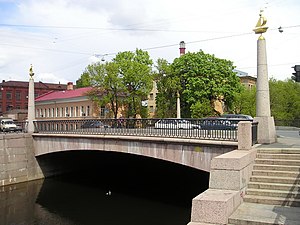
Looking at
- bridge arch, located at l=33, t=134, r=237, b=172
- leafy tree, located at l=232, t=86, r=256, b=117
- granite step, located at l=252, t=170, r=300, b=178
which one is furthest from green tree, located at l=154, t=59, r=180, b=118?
granite step, located at l=252, t=170, r=300, b=178

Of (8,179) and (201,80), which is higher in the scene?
(201,80)

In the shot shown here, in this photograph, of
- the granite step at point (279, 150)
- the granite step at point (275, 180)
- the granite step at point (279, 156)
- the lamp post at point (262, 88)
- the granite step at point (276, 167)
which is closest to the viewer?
the granite step at point (275, 180)

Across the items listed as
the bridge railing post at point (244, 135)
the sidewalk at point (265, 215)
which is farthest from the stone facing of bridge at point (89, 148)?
the sidewalk at point (265, 215)

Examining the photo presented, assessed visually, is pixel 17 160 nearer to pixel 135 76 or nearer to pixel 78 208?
pixel 78 208

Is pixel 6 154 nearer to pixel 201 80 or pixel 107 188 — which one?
pixel 107 188

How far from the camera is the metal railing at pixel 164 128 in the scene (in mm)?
13094

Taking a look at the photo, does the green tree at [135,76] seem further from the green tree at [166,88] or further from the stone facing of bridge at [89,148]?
the stone facing of bridge at [89,148]

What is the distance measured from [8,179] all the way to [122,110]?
2421 cm

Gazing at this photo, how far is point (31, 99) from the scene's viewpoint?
80.2 feet

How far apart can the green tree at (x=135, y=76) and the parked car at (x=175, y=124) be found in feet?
84.4

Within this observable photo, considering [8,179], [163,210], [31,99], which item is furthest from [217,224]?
[31,99]

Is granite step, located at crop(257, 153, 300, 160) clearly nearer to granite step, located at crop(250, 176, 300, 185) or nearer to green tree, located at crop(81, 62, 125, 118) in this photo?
granite step, located at crop(250, 176, 300, 185)

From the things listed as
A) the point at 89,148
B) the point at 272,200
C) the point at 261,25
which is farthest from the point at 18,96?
the point at 272,200

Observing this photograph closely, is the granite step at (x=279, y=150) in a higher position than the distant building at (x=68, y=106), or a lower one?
lower
